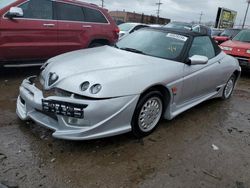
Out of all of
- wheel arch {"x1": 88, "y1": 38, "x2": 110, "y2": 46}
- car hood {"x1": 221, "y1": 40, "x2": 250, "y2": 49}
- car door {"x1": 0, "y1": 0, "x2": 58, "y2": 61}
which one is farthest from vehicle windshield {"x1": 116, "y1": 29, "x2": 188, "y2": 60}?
car hood {"x1": 221, "y1": 40, "x2": 250, "y2": 49}

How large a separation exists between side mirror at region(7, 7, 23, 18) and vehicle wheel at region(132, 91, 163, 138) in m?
3.45

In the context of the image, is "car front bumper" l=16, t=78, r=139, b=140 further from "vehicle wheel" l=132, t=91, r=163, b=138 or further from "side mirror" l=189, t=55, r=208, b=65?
"side mirror" l=189, t=55, r=208, b=65

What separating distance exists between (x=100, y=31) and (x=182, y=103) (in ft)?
12.1

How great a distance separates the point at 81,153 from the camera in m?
3.03

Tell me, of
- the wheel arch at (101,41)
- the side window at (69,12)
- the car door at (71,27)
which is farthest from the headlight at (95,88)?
the wheel arch at (101,41)

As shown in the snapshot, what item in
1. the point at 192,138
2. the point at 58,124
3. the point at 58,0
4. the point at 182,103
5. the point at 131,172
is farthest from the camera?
the point at 58,0

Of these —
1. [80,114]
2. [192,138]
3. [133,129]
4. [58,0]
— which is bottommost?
[192,138]

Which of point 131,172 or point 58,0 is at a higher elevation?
point 58,0

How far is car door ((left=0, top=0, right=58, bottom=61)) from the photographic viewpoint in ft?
17.4

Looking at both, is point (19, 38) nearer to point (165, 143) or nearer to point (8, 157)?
point (8, 157)

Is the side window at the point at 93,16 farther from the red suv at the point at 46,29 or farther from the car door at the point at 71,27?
the car door at the point at 71,27

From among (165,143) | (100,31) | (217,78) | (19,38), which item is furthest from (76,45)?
(165,143)

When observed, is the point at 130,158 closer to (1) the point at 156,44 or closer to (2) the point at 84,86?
(2) the point at 84,86

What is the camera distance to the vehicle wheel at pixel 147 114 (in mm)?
3263
